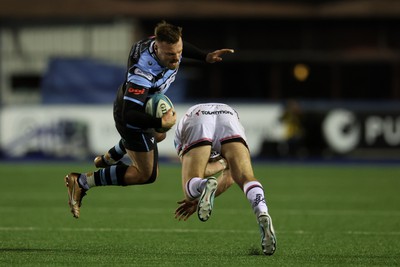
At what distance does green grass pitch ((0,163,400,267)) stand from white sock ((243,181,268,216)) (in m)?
0.39

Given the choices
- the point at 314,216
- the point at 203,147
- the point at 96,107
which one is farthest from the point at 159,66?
the point at 96,107

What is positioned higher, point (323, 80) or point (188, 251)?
point (188, 251)

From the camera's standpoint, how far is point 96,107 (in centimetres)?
2323

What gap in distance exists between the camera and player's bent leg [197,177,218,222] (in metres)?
7.93

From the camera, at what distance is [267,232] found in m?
7.81

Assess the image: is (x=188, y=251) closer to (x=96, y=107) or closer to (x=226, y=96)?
(x=96, y=107)

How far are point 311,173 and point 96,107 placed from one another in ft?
18.8

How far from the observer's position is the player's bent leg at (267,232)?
780 cm

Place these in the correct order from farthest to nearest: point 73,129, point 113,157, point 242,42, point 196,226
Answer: point 242,42, point 73,129, point 196,226, point 113,157

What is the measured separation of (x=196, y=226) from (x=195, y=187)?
2.54 meters

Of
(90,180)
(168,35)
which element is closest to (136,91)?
(168,35)

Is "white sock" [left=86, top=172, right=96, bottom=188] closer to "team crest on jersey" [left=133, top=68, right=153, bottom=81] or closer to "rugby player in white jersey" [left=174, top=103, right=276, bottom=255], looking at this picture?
"rugby player in white jersey" [left=174, top=103, right=276, bottom=255]

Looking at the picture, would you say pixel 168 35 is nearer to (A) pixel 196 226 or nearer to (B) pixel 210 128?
(B) pixel 210 128

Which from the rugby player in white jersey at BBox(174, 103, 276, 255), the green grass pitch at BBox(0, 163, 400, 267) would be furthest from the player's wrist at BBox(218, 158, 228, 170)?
the green grass pitch at BBox(0, 163, 400, 267)
